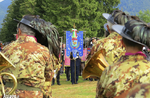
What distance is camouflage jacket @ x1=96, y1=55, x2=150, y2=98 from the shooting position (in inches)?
101

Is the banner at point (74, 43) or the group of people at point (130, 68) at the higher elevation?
the group of people at point (130, 68)

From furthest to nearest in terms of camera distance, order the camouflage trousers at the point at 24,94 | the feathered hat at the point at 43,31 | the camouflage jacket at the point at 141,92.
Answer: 1. the feathered hat at the point at 43,31
2. the camouflage trousers at the point at 24,94
3. the camouflage jacket at the point at 141,92

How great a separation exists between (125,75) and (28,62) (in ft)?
5.79

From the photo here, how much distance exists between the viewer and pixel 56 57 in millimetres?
4945

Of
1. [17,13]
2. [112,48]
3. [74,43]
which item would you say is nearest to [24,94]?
[112,48]

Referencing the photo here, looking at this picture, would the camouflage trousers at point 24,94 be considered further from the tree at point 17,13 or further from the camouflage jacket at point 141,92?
the tree at point 17,13

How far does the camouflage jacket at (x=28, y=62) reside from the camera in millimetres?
3971

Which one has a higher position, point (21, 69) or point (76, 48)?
point (21, 69)

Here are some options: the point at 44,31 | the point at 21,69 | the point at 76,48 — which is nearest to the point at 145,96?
the point at 21,69

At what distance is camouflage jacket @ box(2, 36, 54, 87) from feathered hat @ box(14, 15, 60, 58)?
0.34 meters

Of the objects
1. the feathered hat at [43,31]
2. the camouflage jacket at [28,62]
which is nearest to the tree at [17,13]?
the feathered hat at [43,31]

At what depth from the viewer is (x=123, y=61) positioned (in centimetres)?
271

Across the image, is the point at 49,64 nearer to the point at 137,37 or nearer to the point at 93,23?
the point at 137,37

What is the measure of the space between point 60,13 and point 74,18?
7.04 ft
